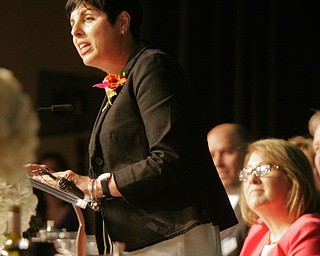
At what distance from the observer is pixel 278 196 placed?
299 cm

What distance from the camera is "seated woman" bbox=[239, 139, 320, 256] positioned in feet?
9.36

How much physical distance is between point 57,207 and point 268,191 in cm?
167

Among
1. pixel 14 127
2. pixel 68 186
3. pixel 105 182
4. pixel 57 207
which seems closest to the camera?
pixel 14 127

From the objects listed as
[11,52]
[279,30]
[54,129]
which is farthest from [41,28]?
[279,30]

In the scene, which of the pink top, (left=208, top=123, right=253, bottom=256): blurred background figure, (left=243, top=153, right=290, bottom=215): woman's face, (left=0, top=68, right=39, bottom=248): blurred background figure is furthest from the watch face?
(left=208, top=123, right=253, bottom=256): blurred background figure

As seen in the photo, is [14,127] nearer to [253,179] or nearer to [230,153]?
[253,179]

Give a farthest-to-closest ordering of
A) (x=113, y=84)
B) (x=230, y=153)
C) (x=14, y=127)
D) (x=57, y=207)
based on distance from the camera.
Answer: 1. (x=57, y=207)
2. (x=230, y=153)
3. (x=113, y=84)
4. (x=14, y=127)

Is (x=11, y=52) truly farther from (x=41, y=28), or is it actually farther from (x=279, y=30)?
(x=279, y=30)

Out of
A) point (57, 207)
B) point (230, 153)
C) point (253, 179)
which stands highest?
point (253, 179)

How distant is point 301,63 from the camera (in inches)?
209

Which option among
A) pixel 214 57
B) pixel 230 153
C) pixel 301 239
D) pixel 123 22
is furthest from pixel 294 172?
pixel 214 57

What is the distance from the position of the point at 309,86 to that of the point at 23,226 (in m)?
3.77

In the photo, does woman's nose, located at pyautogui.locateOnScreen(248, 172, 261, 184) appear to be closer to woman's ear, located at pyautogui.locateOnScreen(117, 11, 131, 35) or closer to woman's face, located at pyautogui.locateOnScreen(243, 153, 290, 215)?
woman's face, located at pyautogui.locateOnScreen(243, 153, 290, 215)

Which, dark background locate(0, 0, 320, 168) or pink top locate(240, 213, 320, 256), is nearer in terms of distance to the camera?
pink top locate(240, 213, 320, 256)
